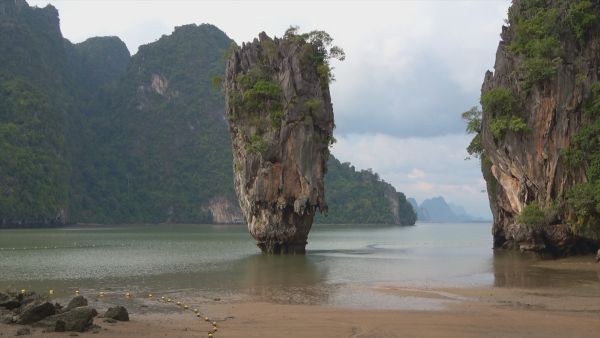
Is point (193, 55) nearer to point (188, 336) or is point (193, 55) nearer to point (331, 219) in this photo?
point (331, 219)

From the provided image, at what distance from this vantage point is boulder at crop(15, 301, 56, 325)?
1353cm

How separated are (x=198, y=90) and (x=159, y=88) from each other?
418 inches

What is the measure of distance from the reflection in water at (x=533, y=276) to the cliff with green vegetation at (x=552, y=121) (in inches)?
101

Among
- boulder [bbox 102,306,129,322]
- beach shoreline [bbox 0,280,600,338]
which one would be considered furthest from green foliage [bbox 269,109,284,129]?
boulder [bbox 102,306,129,322]

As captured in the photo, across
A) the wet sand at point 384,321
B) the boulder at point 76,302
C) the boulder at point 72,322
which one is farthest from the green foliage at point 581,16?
the boulder at point 72,322

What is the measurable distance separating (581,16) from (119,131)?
442 ft

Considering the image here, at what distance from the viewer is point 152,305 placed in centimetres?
1822

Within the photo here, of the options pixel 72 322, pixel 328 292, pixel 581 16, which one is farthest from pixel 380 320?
pixel 581 16

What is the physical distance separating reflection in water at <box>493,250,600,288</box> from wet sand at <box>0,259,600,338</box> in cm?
278

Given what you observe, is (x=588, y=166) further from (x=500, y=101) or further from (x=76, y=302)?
(x=76, y=302)

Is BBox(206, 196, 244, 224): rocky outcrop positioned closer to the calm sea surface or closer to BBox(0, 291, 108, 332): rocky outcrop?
the calm sea surface

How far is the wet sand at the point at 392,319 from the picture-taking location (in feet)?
44.4

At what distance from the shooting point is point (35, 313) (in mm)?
13648

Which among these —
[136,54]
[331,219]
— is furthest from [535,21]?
[136,54]
